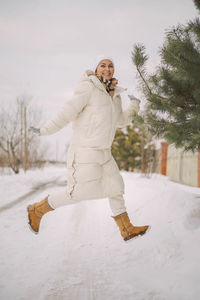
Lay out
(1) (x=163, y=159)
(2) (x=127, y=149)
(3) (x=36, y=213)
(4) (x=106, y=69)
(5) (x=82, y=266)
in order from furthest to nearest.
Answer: (2) (x=127, y=149) < (1) (x=163, y=159) < (3) (x=36, y=213) < (4) (x=106, y=69) < (5) (x=82, y=266)

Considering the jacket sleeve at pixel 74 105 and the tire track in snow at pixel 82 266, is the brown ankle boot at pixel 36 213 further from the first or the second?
the jacket sleeve at pixel 74 105

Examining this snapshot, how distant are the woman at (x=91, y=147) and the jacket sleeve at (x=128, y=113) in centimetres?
24

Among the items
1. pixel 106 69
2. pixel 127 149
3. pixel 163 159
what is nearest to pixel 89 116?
pixel 106 69

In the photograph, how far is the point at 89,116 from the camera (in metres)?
2.51

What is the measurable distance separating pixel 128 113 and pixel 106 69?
56 centimetres

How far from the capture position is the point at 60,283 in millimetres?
1993

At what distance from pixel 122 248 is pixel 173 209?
97 centimetres

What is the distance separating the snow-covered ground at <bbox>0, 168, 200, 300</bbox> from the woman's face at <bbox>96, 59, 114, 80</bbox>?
1676 millimetres

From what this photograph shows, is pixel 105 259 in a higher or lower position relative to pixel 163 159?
lower

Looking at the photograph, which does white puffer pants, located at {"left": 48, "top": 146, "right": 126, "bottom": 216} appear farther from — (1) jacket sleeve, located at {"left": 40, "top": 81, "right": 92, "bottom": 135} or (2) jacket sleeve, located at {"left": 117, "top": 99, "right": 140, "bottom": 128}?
(2) jacket sleeve, located at {"left": 117, "top": 99, "right": 140, "bottom": 128}

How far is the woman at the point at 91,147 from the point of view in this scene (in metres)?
2.48

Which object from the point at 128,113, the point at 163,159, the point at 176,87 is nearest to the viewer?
the point at 128,113

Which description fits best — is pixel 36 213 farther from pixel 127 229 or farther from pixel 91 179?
pixel 127 229

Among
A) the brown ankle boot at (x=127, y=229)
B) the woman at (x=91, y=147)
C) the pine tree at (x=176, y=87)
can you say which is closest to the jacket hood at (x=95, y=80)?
the woman at (x=91, y=147)
